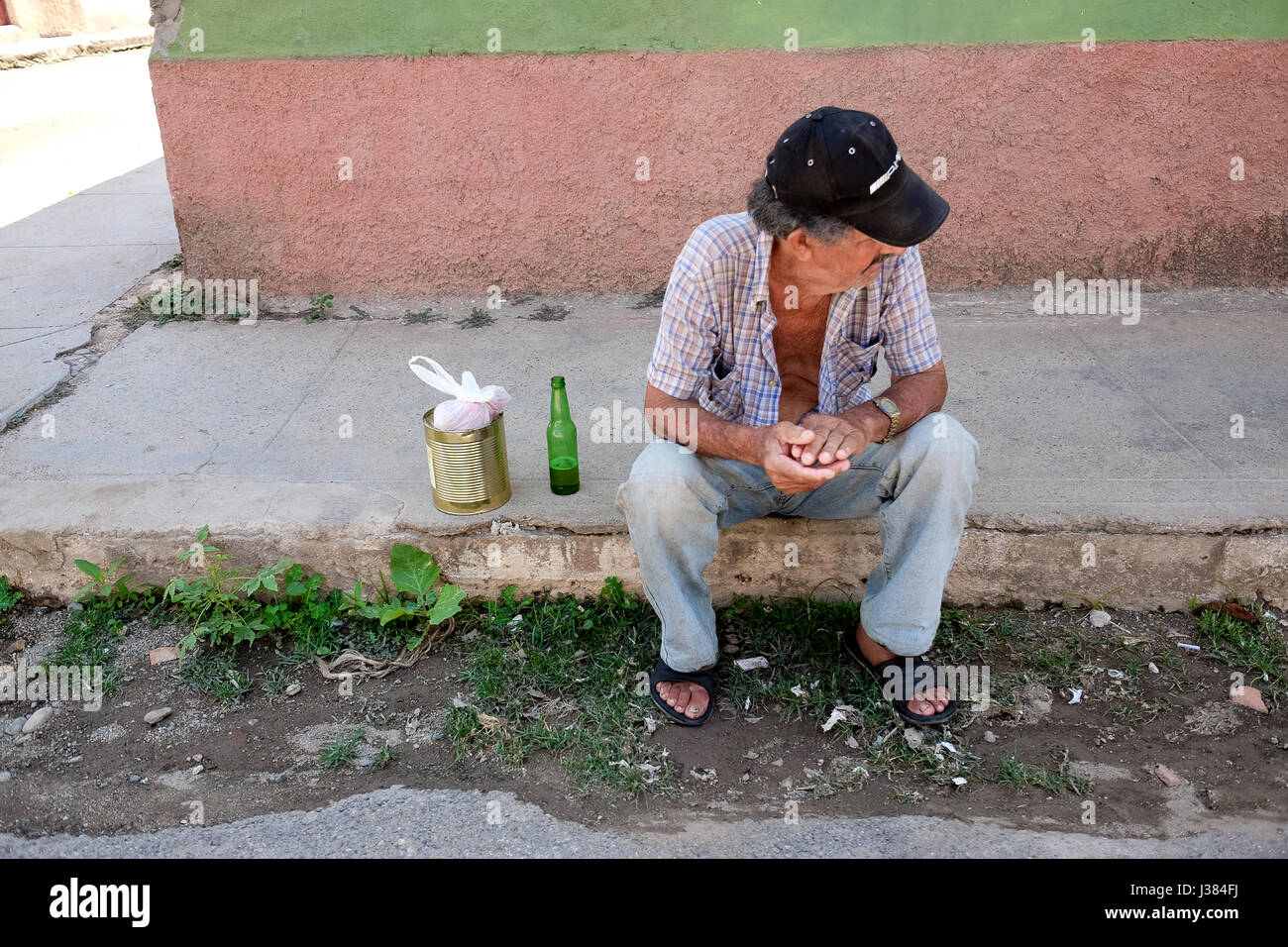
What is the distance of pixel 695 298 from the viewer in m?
2.58

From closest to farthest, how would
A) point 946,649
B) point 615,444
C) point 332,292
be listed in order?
1. point 946,649
2. point 615,444
3. point 332,292

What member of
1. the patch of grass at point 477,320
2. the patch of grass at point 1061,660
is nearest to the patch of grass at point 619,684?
the patch of grass at point 1061,660

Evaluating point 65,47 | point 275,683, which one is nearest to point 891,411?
point 275,683

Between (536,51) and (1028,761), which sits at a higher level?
(536,51)

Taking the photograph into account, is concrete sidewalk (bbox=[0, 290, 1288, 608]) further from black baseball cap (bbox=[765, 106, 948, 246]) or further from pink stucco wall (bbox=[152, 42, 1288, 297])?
black baseball cap (bbox=[765, 106, 948, 246])

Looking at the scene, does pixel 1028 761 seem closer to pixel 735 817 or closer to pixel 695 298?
pixel 735 817

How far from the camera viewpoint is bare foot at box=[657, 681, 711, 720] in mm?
2777

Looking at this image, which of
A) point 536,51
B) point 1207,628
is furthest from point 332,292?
point 1207,628

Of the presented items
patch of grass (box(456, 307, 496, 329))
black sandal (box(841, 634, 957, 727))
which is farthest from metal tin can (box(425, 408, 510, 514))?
patch of grass (box(456, 307, 496, 329))

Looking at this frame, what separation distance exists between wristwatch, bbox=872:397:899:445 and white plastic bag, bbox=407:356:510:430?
3.67 ft

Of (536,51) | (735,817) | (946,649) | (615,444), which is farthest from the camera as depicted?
(536,51)

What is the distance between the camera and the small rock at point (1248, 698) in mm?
2809
